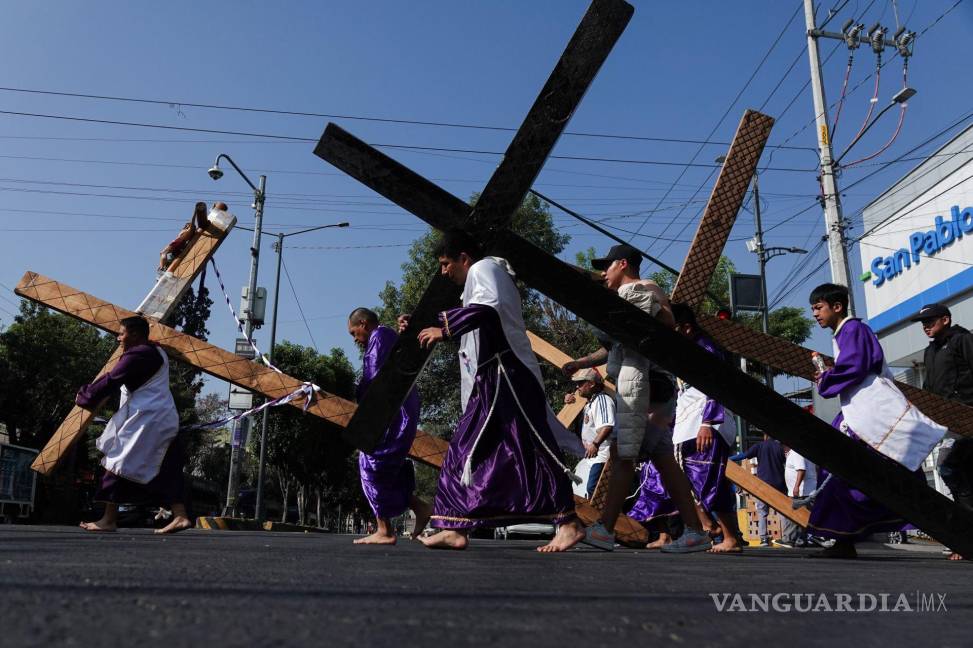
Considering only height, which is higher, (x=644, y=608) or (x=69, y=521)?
(x=644, y=608)

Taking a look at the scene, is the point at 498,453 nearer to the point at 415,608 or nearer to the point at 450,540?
the point at 450,540

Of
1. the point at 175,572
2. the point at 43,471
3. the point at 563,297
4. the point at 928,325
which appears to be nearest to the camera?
the point at 175,572

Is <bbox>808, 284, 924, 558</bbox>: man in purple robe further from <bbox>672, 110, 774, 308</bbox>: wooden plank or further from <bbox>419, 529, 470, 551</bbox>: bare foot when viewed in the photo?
<bbox>419, 529, 470, 551</bbox>: bare foot

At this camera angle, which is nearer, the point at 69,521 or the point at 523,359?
the point at 523,359

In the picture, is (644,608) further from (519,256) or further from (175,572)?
(519,256)

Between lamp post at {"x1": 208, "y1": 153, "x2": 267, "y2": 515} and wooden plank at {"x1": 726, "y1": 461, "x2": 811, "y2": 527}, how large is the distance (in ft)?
44.7

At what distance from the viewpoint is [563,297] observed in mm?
3721

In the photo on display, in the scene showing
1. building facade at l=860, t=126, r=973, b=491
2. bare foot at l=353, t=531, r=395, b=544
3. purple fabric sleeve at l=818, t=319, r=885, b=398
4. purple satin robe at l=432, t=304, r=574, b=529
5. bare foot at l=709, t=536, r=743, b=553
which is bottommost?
bare foot at l=709, t=536, r=743, b=553

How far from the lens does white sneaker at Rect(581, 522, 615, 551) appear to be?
15.5 feet

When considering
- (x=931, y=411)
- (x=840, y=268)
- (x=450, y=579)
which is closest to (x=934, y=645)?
(x=450, y=579)

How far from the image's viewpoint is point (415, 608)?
1540mm

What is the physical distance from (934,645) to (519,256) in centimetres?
258

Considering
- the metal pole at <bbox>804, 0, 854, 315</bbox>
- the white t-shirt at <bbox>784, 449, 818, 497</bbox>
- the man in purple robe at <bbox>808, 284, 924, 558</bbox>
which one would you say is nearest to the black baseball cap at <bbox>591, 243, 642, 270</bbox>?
the man in purple robe at <bbox>808, 284, 924, 558</bbox>

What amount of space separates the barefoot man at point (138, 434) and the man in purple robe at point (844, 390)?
485 cm
